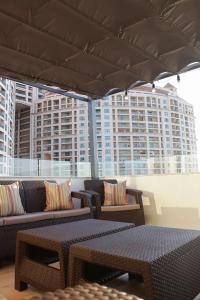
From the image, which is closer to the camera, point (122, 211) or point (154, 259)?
point (154, 259)

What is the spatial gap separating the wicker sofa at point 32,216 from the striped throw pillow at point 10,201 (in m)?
0.15

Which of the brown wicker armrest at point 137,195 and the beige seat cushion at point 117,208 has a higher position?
the brown wicker armrest at point 137,195

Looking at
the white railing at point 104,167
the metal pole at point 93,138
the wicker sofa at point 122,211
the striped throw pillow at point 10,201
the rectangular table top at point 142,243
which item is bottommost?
the wicker sofa at point 122,211

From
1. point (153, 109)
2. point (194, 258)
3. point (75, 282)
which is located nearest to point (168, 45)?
point (194, 258)

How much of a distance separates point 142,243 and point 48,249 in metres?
0.77

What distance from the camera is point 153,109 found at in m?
11.4

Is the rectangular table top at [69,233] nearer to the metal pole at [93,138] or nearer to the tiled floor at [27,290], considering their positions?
the tiled floor at [27,290]

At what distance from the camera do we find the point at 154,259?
4.22ft

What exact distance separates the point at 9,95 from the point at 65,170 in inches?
1503

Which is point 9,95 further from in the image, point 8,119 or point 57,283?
point 57,283

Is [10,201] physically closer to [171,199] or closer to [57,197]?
[57,197]

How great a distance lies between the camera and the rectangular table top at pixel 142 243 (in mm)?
1396

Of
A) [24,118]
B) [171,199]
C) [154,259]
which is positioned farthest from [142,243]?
[24,118]

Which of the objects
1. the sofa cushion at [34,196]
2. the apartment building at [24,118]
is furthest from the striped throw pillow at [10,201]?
the apartment building at [24,118]
